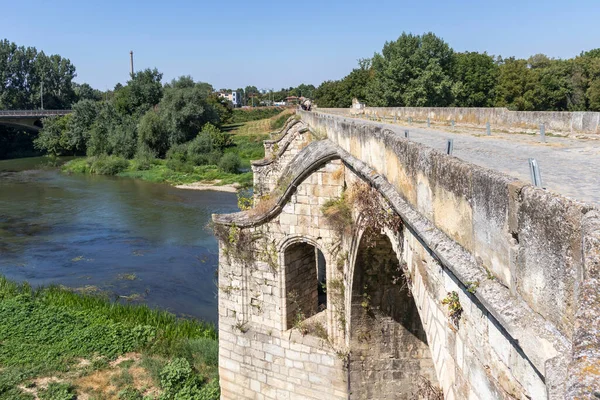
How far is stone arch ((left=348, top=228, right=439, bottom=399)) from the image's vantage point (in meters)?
7.45

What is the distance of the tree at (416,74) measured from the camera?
34969 millimetres

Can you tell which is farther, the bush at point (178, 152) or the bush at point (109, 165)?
the bush at point (178, 152)

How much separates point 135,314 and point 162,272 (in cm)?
391

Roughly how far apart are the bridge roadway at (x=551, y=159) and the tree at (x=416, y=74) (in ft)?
89.2

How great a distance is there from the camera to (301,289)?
27.7ft

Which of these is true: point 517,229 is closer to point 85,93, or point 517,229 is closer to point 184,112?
point 184,112

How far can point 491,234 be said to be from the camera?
8.36 feet

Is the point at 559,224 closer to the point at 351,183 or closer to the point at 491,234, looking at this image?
the point at 491,234

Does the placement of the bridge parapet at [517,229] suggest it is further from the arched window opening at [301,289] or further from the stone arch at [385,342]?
the arched window opening at [301,289]

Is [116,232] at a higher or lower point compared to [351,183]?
lower

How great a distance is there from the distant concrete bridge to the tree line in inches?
1257

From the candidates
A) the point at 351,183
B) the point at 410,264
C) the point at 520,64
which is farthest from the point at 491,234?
the point at 520,64

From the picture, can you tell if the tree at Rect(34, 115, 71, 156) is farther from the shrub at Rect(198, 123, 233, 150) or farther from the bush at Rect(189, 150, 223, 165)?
the bush at Rect(189, 150, 223, 165)

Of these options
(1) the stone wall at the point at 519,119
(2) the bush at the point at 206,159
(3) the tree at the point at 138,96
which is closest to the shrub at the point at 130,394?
(1) the stone wall at the point at 519,119
